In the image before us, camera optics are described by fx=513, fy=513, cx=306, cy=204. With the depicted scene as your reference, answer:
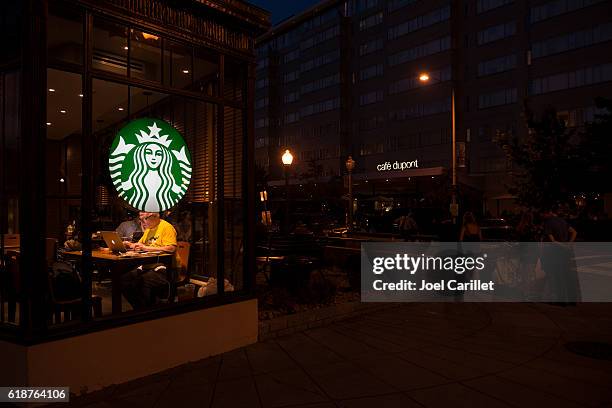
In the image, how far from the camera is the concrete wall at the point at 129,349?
4.59 m

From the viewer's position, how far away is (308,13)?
65.6 metres

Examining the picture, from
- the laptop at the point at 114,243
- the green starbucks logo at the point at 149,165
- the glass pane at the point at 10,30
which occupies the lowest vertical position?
the laptop at the point at 114,243

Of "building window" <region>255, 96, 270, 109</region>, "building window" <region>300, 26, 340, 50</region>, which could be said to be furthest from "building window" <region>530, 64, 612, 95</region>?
"building window" <region>255, 96, 270, 109</region>

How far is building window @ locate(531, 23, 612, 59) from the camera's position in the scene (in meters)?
37.2

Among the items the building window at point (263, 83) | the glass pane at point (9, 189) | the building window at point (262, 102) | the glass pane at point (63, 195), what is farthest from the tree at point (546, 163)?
the building window at point (263, 83)

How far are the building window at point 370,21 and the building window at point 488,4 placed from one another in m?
12.9

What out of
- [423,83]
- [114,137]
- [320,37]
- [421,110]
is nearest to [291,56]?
[320,37]

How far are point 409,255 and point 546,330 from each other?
3878 mm

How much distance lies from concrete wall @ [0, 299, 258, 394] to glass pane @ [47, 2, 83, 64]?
270 centimetres

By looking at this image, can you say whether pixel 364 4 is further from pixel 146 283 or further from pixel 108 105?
pixel 146 283

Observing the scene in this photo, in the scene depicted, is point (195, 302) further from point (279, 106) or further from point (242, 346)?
point (279, 106)

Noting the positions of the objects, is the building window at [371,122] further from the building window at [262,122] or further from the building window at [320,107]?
the building window at [262,122]

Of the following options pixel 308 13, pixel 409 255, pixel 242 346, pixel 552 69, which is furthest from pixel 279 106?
pixel 242 346

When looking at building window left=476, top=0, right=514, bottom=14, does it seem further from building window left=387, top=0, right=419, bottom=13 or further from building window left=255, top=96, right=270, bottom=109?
building window left=255, top=96, right=270, bottom=109
